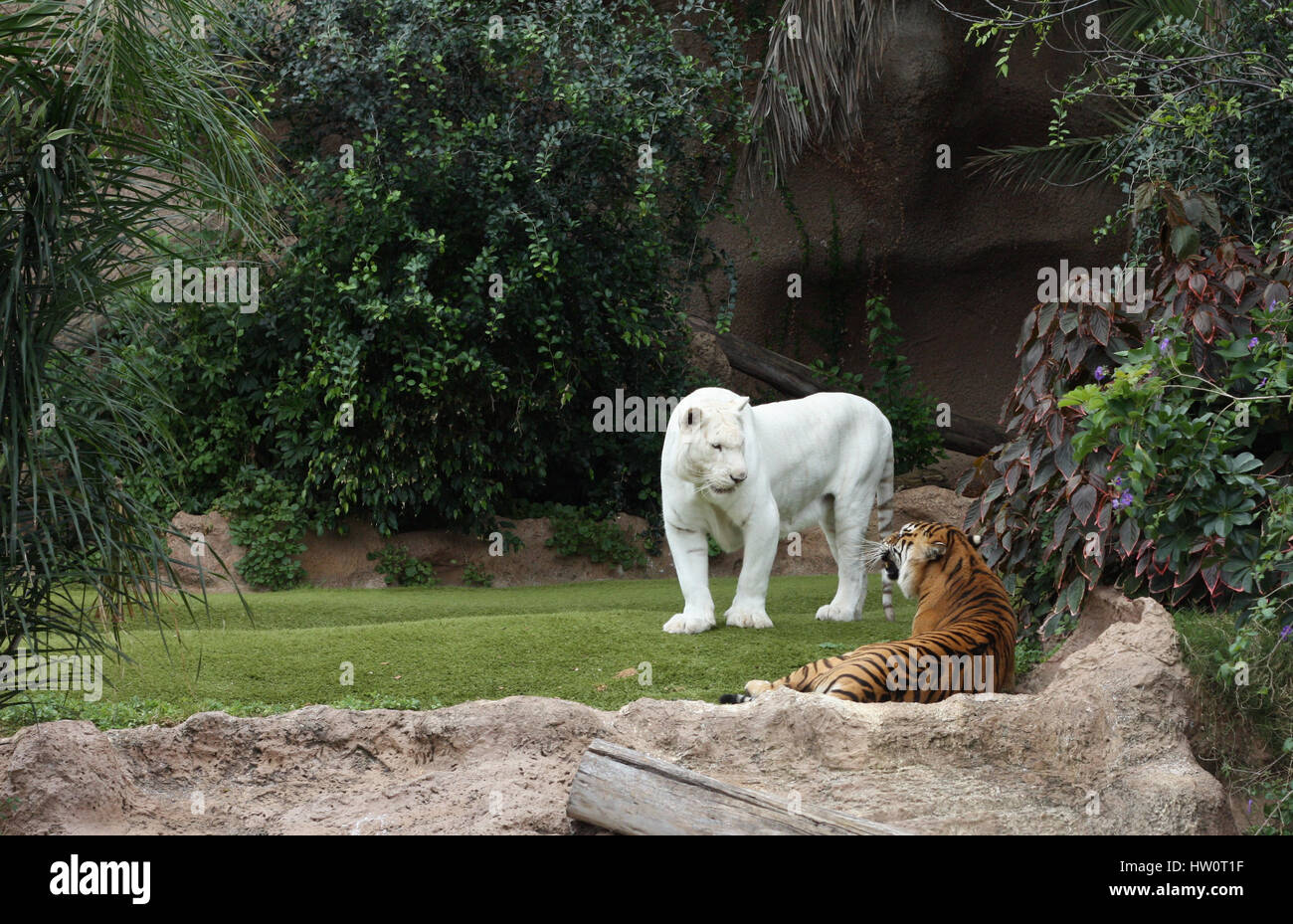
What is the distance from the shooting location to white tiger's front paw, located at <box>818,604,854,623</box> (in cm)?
693

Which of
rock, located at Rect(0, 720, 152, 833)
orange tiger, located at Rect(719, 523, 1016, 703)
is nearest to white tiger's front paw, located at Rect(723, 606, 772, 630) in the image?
orange tiger, located at Rect(719, 523, 1016, 703)

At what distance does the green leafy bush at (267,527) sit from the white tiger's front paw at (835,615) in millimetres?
4309

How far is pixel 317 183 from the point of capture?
30.3 ft

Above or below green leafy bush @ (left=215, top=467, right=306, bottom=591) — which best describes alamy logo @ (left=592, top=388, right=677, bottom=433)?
above

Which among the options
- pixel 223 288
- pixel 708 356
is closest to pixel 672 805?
pixel 223 288

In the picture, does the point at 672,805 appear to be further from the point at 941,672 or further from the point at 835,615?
the point at 835,615

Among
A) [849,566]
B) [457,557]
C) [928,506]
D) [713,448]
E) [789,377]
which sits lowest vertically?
[457,557]

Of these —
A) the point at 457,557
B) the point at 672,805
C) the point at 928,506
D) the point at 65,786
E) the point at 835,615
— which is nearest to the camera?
the point at 672,805

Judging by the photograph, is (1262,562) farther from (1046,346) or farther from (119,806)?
(119,806)

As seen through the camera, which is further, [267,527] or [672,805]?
[267,527]

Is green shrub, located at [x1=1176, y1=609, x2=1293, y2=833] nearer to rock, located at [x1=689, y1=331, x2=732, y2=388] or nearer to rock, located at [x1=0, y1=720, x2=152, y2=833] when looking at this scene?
rock, located at [x1=0, y1=720, x2=152, y2=833]

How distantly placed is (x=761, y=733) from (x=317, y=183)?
22.3 feet

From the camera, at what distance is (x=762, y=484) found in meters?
6.58

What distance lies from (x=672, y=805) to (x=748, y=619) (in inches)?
128
